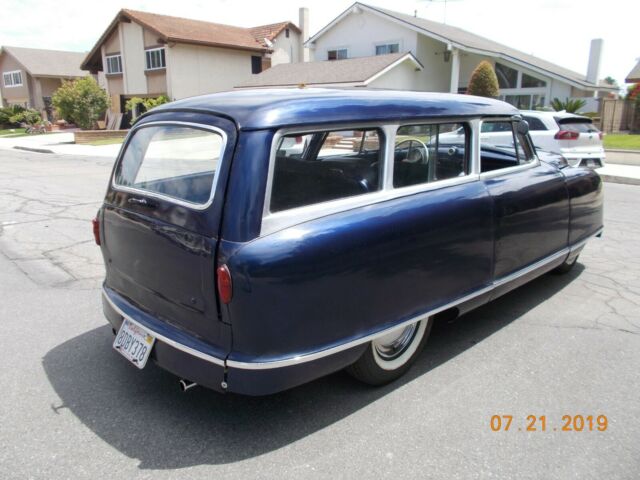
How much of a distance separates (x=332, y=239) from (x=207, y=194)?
2.26ft

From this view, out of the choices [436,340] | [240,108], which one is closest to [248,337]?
[240,108]

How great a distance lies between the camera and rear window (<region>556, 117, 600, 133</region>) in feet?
35.1

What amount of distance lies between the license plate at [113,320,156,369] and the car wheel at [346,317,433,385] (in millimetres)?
1152

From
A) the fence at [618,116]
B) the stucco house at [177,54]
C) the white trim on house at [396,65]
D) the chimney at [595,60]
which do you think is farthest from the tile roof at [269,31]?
the fence at [618,116]

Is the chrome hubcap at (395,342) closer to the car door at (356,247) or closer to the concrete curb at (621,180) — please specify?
the car door at (356,247)

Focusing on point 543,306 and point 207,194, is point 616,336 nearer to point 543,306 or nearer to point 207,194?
point 543,306

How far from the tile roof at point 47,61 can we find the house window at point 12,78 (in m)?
1.82

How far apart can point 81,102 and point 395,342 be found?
28.3m

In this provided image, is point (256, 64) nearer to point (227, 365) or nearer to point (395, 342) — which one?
point (395, 342)

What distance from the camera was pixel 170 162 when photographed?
347cm

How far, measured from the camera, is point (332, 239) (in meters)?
2.52

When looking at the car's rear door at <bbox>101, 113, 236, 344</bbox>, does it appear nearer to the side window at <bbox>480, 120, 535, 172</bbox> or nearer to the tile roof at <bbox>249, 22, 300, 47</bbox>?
the side window at <bbox>480, 120, 535, 172</bbox>

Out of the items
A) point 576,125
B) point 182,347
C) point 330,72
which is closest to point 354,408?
point 182,347

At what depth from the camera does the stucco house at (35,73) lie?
45062 millimetres
